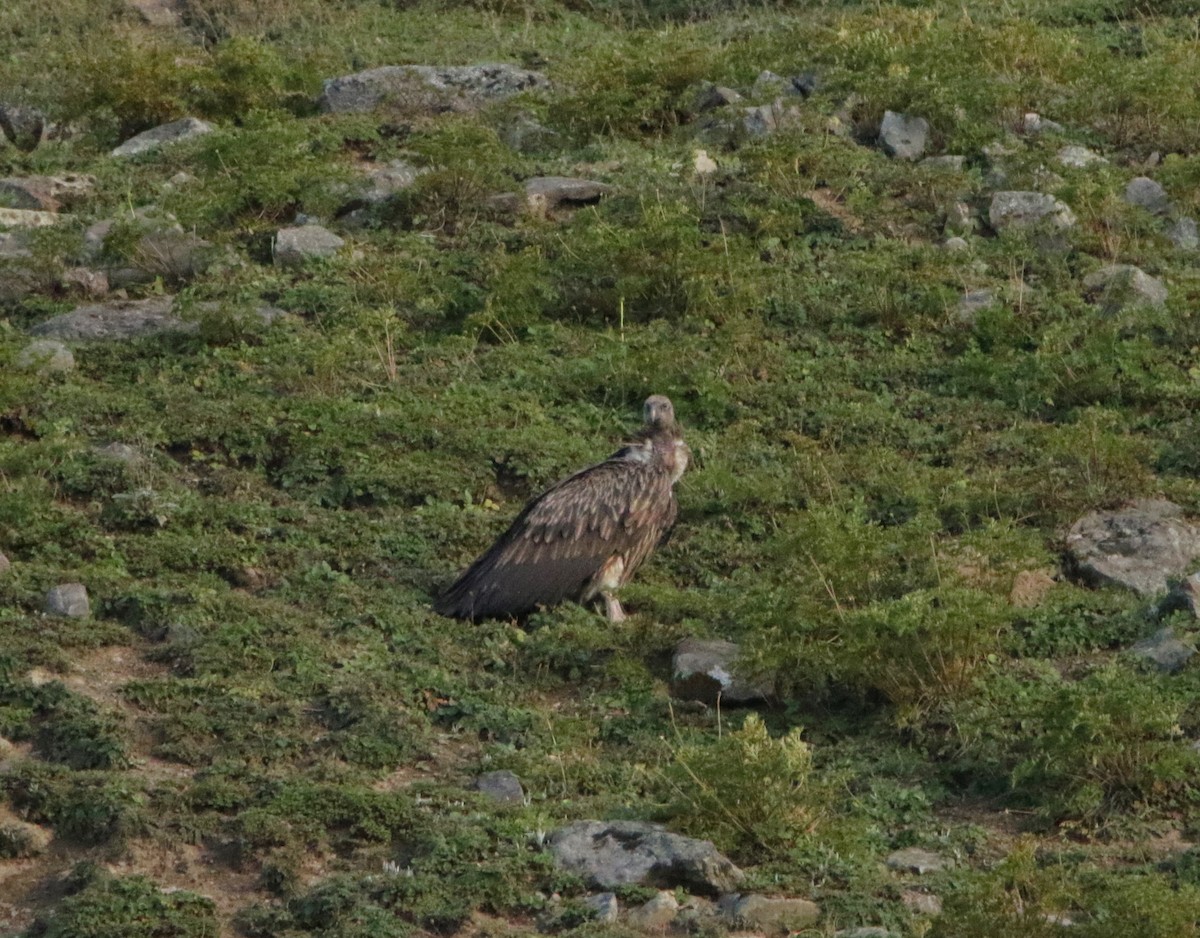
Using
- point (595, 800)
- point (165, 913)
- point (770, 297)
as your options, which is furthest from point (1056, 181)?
point (165, 913)

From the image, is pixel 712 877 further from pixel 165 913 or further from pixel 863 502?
pixel 863 502

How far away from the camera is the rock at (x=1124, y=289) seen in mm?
13477

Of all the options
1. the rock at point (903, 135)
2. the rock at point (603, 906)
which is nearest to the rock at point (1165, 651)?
the rock at point (603, 906)

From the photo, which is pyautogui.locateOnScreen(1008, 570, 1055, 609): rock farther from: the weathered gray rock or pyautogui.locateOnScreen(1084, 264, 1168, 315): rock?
the weathered gray rock

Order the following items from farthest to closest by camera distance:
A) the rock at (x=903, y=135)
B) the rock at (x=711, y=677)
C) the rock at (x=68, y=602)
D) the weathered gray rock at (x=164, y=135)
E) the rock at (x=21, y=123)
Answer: the rock at (x=21, y=123), the weathered gray rock at (x=164, y=135), the rock at (x=903, y=135), the rock at (x=68, y=602), the rock at (x=711, y=677)

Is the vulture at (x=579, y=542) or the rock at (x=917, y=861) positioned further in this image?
the vulture at (x=579, y=542)

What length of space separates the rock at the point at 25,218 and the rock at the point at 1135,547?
290 inches

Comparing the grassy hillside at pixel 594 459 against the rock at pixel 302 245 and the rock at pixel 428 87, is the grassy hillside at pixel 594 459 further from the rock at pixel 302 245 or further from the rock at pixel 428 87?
the rock at pixel 428 87

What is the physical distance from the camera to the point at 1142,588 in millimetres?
10359

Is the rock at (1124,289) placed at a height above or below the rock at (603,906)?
below

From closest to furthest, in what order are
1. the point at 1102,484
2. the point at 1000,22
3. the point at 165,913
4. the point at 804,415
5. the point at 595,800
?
the point at 165,913, the point at 595,800, the point at 1102,484, the point at 804,415, the point at 1000,22

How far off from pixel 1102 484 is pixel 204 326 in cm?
525

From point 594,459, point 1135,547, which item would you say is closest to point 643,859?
point 1135,547

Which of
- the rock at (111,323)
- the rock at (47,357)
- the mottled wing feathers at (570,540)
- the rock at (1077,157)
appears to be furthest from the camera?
the rock at (1077,157)
